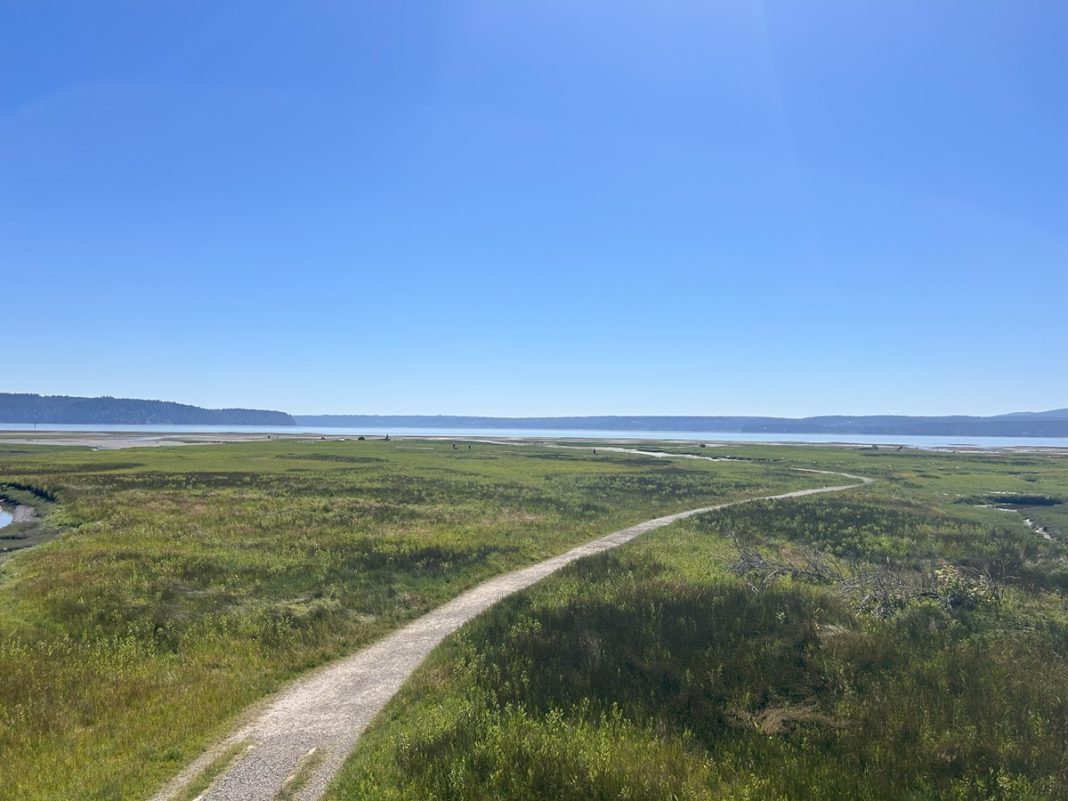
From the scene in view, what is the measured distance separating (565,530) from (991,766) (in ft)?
91.8

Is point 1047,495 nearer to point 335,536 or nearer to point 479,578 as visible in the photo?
point 479,578

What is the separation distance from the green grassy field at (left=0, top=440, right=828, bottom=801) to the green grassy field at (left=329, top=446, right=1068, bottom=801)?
15.6 ft

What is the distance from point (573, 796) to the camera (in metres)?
9.61

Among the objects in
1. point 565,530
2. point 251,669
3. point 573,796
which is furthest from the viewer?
point 565,530

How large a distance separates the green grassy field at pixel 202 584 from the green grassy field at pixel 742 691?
15.6ft

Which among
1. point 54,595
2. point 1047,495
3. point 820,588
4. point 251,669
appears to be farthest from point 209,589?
point 1047,495

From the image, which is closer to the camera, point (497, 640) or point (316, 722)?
point (316, 722)

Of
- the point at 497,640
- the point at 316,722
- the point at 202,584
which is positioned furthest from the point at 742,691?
the point at 202,584

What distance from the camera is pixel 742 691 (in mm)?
14031

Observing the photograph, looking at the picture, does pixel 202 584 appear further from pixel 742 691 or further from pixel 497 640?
pixel 742 691

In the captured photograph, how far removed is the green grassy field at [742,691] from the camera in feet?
33.8

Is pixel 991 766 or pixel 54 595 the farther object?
pixel 54 595

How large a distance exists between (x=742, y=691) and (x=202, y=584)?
21.3 metres

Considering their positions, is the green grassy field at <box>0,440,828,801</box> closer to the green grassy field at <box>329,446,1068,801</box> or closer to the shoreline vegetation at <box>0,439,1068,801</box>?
the shoreline vegetation at <box>0,439,1068,801</box>
